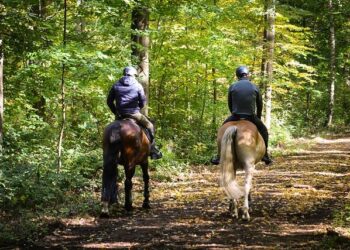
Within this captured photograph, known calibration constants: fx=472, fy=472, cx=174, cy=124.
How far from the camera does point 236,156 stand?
8758 mm

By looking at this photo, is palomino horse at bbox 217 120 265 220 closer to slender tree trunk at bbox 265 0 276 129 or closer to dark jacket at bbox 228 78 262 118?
dark jacket at bbox 228 78 262 118

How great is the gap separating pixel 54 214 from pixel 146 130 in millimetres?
2555

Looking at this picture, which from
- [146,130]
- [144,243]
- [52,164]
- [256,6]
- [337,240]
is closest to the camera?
[337,240]

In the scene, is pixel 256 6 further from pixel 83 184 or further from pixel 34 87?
pixel 83 184

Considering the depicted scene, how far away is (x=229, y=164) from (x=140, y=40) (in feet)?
25.3

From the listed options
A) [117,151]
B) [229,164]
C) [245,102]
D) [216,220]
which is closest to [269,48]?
[245,102]

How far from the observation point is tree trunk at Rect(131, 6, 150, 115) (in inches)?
554

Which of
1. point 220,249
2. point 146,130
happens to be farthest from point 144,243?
point 146,130

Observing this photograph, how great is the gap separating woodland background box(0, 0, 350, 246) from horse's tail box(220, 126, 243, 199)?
2799 mm

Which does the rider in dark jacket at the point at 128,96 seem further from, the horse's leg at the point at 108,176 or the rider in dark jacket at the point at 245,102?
the rider in dark jacket at the point at 245,102

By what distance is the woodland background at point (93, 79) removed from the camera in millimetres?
10320

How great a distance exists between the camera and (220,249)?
639 centimetres

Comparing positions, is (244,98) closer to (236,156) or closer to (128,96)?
(236,156)

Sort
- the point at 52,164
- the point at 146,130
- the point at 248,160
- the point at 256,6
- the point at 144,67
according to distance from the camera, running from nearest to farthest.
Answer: the point at 248,160
the point at 146,130
the point at 52,164
the point at 144,67
the point at 256,6
